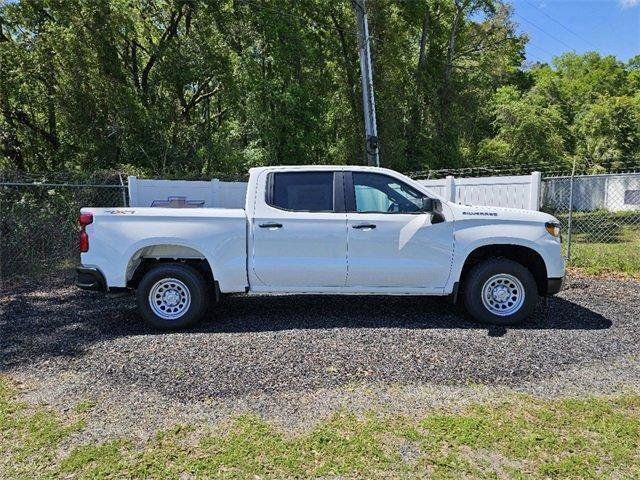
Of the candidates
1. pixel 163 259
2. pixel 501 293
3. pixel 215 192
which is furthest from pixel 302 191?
pixel 215 192

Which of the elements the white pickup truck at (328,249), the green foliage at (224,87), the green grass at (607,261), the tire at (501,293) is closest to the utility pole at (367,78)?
the green foliage at (224,87)

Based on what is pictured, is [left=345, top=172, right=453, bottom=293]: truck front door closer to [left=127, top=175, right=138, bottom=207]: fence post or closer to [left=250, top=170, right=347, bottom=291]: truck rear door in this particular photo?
[left=250, top=170, right=347, bottom=291]: truck rear door

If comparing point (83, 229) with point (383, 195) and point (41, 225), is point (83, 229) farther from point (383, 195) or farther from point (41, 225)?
point (41, 225)

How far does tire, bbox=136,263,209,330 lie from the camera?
5.76m

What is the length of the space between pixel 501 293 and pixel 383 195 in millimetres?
1757

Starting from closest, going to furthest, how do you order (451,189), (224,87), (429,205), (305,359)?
(305,359) < (429,205) < (451,189) < (224,87)

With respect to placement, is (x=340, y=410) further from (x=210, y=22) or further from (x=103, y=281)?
(x=210, y=22)

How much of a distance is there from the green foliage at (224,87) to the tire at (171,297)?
329 inches

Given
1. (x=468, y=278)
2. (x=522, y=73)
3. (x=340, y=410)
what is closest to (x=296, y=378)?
(x=340, y=410)

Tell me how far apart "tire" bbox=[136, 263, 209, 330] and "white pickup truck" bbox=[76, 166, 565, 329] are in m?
0.01

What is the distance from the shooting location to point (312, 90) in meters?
18.4

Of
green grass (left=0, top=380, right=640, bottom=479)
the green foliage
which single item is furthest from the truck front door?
the green foliage

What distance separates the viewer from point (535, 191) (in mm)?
10586

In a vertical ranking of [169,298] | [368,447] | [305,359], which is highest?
[169,298]
